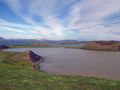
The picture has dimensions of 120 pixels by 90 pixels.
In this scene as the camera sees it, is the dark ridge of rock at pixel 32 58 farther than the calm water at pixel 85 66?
Yes

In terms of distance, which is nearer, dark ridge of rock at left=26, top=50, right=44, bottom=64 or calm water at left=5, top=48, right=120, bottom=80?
calm water at left=5, top=48, right=120, bottom=80

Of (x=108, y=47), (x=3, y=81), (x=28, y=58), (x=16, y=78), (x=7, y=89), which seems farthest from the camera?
(x=108, y=47)

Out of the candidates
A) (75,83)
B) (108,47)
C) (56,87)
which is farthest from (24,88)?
(108,47)

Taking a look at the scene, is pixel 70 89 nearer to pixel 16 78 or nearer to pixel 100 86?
pixel 100 86

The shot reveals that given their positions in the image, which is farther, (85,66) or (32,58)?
(32,58)

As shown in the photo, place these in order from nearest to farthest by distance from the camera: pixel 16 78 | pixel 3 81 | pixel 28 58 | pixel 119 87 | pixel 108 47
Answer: pixel 119 87, pixel 3 81, pixel 16 78, pixel 28 58, pixel 108 47

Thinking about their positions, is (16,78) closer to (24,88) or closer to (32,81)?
(32,81)

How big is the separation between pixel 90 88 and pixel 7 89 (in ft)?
19.8

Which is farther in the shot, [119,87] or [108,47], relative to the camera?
[108,47]

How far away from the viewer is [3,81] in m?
13.6

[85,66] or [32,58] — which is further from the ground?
[32,58]

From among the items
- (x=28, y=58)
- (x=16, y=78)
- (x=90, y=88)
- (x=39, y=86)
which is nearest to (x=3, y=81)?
(x=16, y=78)

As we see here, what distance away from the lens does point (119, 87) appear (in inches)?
498

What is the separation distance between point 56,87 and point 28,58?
1825 cm
